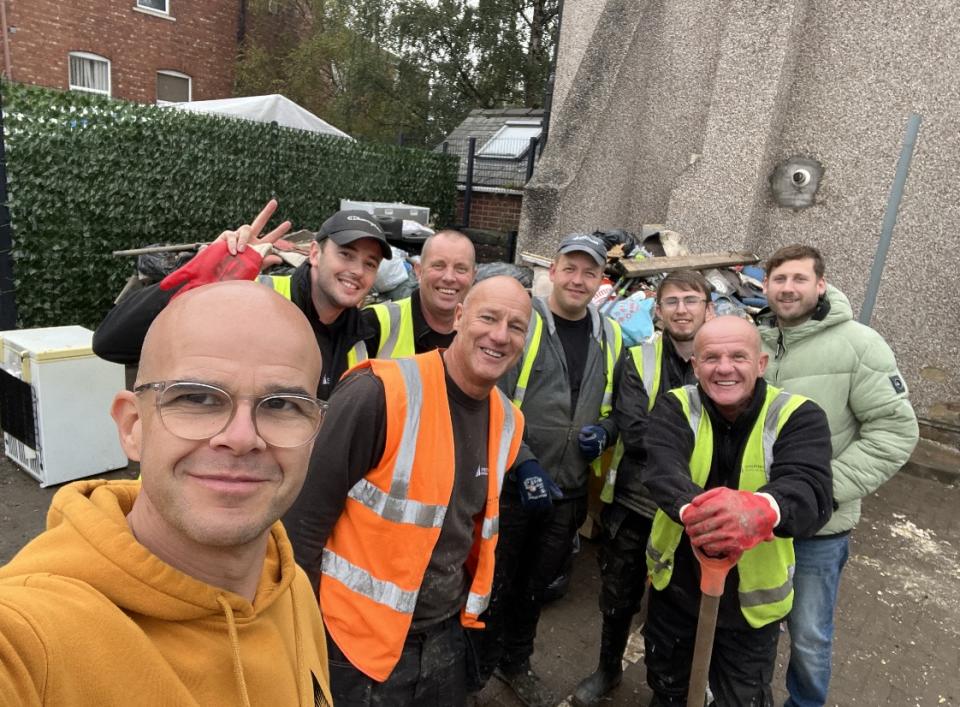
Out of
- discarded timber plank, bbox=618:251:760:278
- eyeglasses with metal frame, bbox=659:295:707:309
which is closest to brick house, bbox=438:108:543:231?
discarded timber plank, bbox=618:251:760:278

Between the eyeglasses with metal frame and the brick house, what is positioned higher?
the brick house

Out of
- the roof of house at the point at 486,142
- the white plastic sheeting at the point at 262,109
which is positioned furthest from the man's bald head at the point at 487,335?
the roof of house at the point at 486,142

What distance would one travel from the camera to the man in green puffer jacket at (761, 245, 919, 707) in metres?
2.55

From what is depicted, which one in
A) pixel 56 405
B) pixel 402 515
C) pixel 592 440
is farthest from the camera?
pixel 56 405

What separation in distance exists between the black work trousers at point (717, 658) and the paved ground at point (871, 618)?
1.89ft

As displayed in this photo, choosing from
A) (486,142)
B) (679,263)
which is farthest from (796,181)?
(486,142)

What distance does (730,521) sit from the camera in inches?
74.6

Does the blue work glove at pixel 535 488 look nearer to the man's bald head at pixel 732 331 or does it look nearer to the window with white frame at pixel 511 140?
the man's bald head at pixel 732 331

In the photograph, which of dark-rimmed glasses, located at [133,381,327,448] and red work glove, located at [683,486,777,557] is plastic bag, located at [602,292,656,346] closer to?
red work glove, located at [683,486,777,557]

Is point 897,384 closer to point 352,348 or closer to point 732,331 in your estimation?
point 732,331

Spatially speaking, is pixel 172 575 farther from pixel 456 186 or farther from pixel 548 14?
pixel 548 14

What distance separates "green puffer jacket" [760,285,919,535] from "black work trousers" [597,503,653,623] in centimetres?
76

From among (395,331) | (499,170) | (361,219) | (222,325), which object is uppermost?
(499,170)

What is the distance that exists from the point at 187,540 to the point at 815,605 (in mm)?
2614
